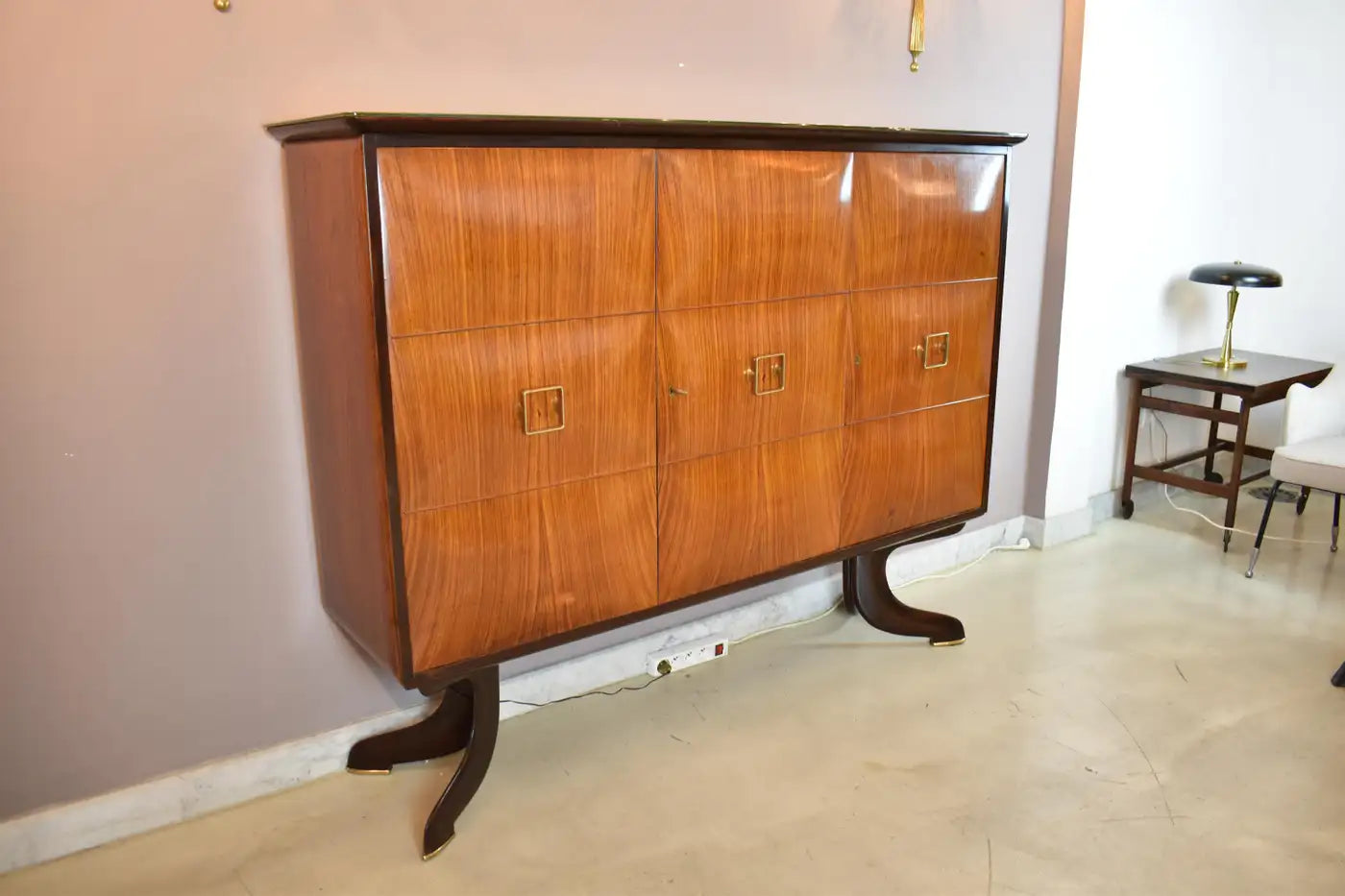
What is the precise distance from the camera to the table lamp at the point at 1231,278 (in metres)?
3.83

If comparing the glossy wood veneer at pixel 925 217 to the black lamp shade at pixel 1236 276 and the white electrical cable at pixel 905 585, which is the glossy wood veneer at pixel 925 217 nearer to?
the white electrical cable at pixel 905 585

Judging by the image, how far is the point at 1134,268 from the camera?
3.97m

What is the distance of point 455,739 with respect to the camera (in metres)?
2.49

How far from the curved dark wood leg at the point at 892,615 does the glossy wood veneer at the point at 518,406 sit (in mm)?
1097

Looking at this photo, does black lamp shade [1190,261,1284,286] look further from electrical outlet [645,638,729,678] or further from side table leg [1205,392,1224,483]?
electrical outlet [645,638,729,678]

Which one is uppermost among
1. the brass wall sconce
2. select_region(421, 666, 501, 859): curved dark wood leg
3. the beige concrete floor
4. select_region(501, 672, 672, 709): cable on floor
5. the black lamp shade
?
the brass wall sconce

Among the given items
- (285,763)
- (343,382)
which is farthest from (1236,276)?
(285,763)

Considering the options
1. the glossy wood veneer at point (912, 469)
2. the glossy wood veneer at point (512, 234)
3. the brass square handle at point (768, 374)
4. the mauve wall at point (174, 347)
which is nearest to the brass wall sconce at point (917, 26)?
the mauve wall at point (174, 347)

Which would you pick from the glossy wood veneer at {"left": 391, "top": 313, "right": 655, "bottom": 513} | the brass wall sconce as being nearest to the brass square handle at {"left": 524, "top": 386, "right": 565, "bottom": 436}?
the glossy wood veneer at {"left": 391, "top": 313, "right": 655, "bottom": 513}

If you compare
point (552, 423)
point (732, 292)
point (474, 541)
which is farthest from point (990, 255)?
point (474, 541)

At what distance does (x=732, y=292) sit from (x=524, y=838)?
123 centimetres

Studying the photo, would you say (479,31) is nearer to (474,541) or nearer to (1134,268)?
(474,541)

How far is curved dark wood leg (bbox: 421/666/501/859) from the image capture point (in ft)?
7.19

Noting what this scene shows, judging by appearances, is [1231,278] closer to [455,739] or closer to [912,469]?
[912,469]
